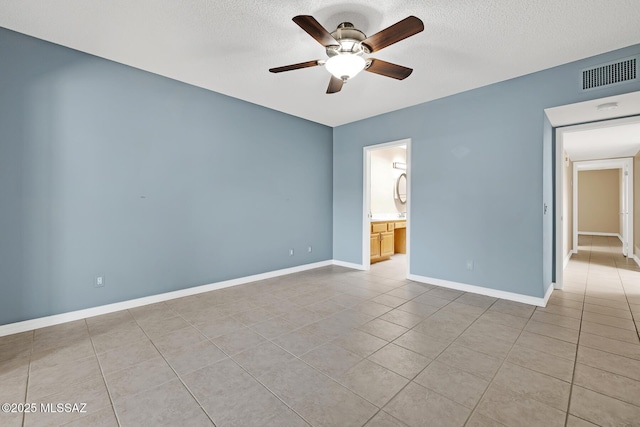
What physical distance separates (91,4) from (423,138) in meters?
4.03

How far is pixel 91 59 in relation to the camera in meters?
3.02

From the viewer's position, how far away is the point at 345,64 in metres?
2.38

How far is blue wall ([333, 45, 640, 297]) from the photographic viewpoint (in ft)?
11.0

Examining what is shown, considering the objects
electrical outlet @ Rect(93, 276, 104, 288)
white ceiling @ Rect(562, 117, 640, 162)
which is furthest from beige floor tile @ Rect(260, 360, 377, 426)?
white ceiling @ Rect(562, 117, 640, 162)

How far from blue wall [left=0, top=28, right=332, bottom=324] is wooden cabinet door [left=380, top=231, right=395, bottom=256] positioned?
2244 millimetres

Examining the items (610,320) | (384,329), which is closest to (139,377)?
(384,329)

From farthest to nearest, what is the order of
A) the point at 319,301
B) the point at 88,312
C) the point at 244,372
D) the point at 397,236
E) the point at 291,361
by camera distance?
the point at 397,236
the point at 319,301
the point at 88,312
the point at 291,361
the point at 244,372

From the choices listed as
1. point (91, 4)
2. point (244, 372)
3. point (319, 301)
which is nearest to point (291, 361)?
point (244, 372)

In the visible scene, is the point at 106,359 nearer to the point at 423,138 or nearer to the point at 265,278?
the point at 265,278

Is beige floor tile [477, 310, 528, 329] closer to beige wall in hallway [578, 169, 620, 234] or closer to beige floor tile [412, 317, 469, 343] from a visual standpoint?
beige floor tile [412, 317, 469, 343]

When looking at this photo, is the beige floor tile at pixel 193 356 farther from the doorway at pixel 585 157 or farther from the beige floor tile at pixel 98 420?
the doorway at pixel 585 157

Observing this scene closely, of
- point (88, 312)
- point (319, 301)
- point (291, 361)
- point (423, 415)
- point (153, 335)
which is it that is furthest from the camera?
point (319, 301)

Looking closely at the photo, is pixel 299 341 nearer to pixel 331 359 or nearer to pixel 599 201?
pixel 331 359

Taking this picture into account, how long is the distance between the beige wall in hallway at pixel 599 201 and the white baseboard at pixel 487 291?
9.51m
